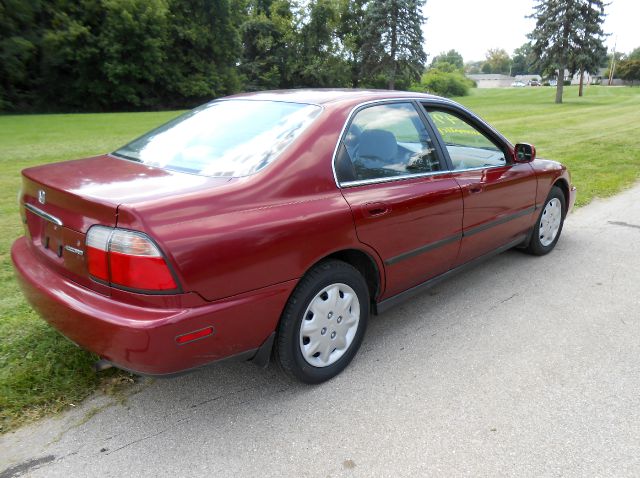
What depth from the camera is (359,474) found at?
226 centimetres

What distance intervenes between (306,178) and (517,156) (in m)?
2.35

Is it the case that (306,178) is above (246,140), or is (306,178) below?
below

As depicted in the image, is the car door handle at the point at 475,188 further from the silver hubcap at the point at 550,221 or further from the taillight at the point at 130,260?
the taillight at the point at 130,260

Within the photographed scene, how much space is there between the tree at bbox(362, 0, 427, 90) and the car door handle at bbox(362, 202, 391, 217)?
1908 inches

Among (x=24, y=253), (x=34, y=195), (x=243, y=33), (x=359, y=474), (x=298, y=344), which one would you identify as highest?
(x=243, y=33)

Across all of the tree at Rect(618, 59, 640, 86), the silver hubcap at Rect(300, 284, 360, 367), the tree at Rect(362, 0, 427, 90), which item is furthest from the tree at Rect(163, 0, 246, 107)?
the tree at Rect(618, 59, 640, 86)

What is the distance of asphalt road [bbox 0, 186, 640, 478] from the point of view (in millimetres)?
2318

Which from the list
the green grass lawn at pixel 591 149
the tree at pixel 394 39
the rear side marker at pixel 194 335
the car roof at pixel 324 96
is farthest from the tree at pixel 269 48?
the rear side marker at pixel 194 335

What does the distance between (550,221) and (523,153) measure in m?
1.05

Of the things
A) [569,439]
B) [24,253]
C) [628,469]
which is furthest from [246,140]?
[628,469]

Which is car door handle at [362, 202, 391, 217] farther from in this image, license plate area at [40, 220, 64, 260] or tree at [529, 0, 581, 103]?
tree at [529, 0, 581, 103]

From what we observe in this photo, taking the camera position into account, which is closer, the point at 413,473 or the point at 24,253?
the point at 413,473

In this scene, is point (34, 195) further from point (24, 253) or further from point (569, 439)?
point (569, 439)

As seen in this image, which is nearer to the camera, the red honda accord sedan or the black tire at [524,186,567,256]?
the red honda accord sedan
